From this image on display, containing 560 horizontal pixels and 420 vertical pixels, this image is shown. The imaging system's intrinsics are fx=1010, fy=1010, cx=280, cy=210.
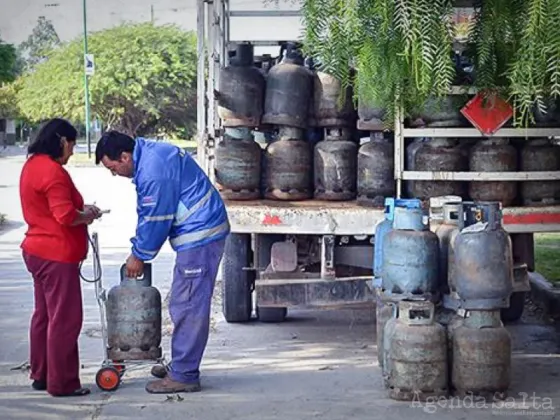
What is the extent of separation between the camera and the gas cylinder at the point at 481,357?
601 centimetres

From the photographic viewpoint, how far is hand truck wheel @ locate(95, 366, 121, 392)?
645 centimetres

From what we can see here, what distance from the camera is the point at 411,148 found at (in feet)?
23.9

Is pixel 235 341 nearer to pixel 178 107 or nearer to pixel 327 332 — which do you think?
pixel 327 332

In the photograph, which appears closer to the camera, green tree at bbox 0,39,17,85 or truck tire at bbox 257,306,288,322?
truck tire at bbox 257,306,288,322

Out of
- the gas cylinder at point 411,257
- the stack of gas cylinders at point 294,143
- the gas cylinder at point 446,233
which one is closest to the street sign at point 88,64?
the stack of gas cylinders at point 294,143

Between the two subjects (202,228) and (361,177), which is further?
(361,177)

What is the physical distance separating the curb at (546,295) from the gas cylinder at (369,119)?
8.81 feet

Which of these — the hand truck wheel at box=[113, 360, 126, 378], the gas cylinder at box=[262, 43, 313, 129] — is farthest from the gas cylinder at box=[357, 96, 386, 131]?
the hand truck wheel at box=[113, 360, 126, 378]

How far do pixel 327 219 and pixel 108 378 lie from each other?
1960 mm

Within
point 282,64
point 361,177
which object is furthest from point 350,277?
point 282,64

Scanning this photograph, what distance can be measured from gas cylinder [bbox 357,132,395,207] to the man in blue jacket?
1517mm

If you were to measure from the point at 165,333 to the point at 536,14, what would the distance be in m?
5.10

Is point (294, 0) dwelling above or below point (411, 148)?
above

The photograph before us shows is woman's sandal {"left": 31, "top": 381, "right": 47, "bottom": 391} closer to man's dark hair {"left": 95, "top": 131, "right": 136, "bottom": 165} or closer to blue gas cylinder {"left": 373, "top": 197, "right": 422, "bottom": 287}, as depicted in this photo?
man's dark hair {"left": 95, "top": 131, "right": 136, "bottom": 165}
